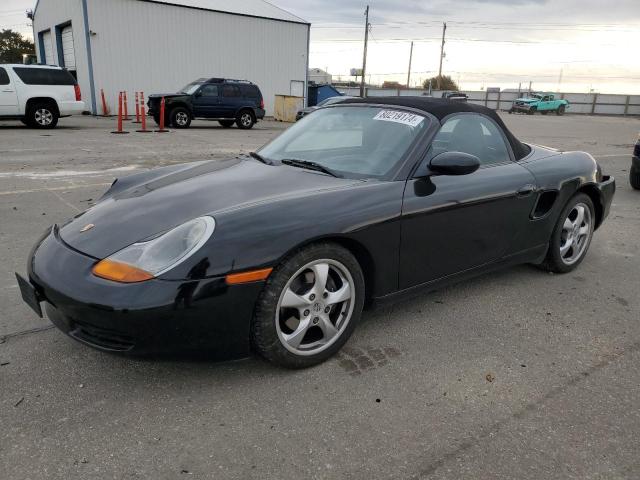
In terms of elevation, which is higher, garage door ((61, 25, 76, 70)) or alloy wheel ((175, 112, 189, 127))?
garage door ((61, 25, 76, 70))

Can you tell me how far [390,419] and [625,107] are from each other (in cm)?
5702

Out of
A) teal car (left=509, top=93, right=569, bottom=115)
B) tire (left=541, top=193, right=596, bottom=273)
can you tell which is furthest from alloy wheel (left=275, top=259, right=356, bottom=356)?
teal car (left=509, top=93, right=569, bottom=115)

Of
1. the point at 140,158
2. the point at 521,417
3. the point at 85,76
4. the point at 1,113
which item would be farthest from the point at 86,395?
the point at 85,76

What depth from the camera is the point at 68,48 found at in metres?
24.9

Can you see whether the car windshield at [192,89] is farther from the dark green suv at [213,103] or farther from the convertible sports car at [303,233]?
the convertible sports car at [303,233]

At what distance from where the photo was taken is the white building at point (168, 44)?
22875mm

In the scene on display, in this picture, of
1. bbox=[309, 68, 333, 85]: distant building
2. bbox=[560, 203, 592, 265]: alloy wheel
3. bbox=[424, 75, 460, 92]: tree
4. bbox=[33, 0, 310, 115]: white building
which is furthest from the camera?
bbox=[424, 75, 460, 92]: tree

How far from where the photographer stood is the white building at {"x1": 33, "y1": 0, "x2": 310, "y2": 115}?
22.9m

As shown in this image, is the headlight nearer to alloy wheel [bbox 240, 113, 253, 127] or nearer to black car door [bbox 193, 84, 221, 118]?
black car door [bbox 193, 84, 221, 118]

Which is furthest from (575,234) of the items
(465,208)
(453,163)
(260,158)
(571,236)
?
(260,158)

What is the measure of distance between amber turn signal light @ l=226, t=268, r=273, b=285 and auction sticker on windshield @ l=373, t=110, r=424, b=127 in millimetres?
1494

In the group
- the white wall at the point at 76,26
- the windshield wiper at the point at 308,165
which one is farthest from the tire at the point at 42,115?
the windshield wiper at the point at 308,165

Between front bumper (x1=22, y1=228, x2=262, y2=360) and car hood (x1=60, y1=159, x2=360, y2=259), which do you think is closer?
front bumper (x1=22, y1=228, x2=262, y2=360)

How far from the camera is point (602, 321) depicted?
11.1 ft
